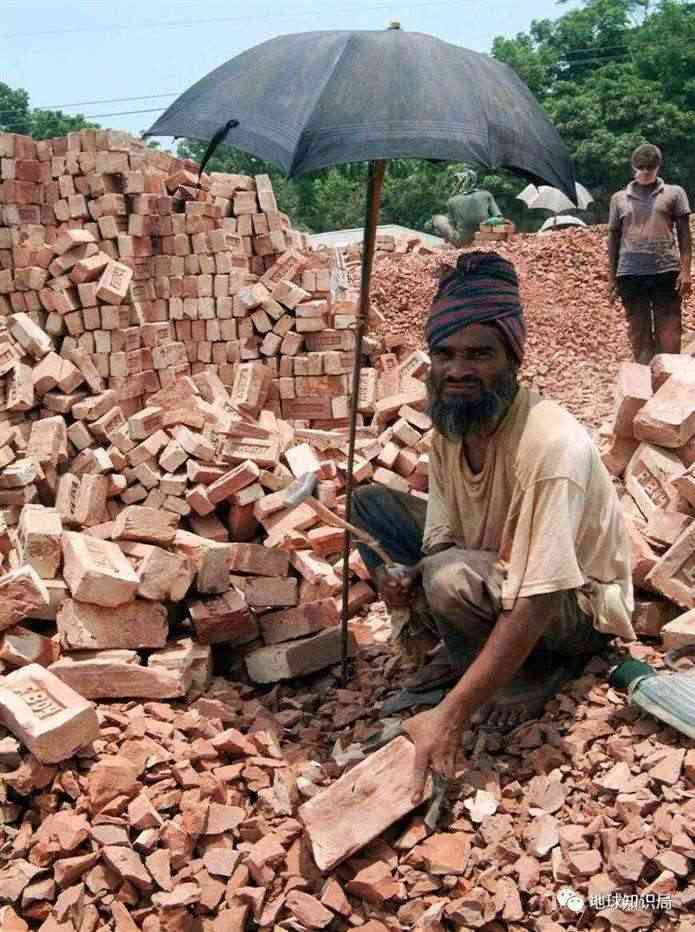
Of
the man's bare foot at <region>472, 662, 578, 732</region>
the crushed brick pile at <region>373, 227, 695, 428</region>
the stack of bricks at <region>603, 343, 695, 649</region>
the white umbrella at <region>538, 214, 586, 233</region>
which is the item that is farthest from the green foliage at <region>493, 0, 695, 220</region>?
the man's bare foot at <region>472, 662, 578, 732</region>

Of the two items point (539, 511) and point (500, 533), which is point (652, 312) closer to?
point (500, 533)

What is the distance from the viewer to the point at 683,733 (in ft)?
9.29

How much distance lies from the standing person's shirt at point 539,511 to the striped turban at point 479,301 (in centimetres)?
26

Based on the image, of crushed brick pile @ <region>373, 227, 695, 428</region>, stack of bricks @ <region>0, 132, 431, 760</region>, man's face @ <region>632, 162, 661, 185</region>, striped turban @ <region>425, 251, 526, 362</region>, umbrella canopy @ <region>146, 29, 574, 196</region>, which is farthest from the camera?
crushed brick pile @ <region>373, 227, 695, 428</region>

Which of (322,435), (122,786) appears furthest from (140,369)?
(122,786)

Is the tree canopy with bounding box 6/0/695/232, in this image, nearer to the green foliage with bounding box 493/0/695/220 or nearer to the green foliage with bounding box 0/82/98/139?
the green foliage with bounding box 493/0/695/220

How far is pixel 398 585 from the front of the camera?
3439 millimetres

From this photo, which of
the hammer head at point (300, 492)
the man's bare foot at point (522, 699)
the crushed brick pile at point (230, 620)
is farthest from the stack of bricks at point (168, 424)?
the man's bare foot at point (522, 699)

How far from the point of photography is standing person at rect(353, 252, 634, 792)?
2.84 metres

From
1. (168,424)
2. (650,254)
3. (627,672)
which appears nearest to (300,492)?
(627,672)

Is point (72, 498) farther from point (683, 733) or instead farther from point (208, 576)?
point (683, 733)

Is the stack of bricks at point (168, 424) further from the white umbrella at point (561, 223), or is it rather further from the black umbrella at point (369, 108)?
the white umbrella at point (561, 223)

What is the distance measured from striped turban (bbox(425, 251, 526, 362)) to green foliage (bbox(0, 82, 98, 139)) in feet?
152

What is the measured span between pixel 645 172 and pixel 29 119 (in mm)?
45471
